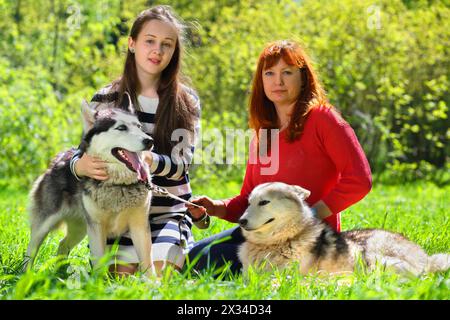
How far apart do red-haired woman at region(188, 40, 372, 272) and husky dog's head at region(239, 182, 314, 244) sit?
22 cm

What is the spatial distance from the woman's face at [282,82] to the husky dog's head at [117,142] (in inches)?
34.7

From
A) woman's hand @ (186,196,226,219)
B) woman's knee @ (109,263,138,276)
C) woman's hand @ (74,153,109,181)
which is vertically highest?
woman's hand @ (74,153,109,181)

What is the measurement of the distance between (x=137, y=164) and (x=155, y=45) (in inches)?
32.1

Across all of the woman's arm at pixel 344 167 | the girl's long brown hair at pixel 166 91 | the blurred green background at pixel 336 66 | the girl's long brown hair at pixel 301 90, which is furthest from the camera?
the blurred green background at pixel 336 66

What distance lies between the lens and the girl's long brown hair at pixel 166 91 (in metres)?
3.95

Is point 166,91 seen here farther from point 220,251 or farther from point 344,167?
point 344,167

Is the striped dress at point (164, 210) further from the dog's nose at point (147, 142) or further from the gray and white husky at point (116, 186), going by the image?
the dog's nose at point (147, 142)

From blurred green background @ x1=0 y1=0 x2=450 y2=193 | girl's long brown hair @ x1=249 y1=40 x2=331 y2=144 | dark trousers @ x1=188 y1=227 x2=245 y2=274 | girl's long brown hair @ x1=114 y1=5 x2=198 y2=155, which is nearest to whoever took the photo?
girl's long brown hair @ x1=249 y1=40 x2=331 y2=144

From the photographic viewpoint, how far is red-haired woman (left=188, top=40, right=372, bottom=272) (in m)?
3.66

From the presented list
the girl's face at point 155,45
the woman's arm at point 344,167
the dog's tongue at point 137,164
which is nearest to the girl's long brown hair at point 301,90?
A: the woman's arm at point 344,167

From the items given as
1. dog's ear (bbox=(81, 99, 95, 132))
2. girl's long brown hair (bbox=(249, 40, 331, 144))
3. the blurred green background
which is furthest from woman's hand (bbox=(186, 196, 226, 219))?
the blurred green background

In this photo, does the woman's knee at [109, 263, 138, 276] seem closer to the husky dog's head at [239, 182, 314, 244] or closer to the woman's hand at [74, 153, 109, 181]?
the woman's hand at [74, 153, 109, 181]

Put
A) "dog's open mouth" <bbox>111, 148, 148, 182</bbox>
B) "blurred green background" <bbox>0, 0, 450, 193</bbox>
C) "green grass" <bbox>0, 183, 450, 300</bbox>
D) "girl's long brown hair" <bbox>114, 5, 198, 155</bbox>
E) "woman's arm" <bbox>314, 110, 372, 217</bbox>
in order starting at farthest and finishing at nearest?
"blurred green background" <bbox>0, 0, 450, 193</bbox>, "girl's long brown hair" <bbox>114, 5, 198, 155</bbox>, "woman's arm" <bbox>314, 110, 372, 217</bbox>, "dog's open mouth" <bbox>111, 148, 148, 182</bbox>, "green grass" <bbox>0, 183, 450, 300</bbox>

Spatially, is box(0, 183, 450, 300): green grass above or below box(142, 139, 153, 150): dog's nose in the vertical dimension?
below
